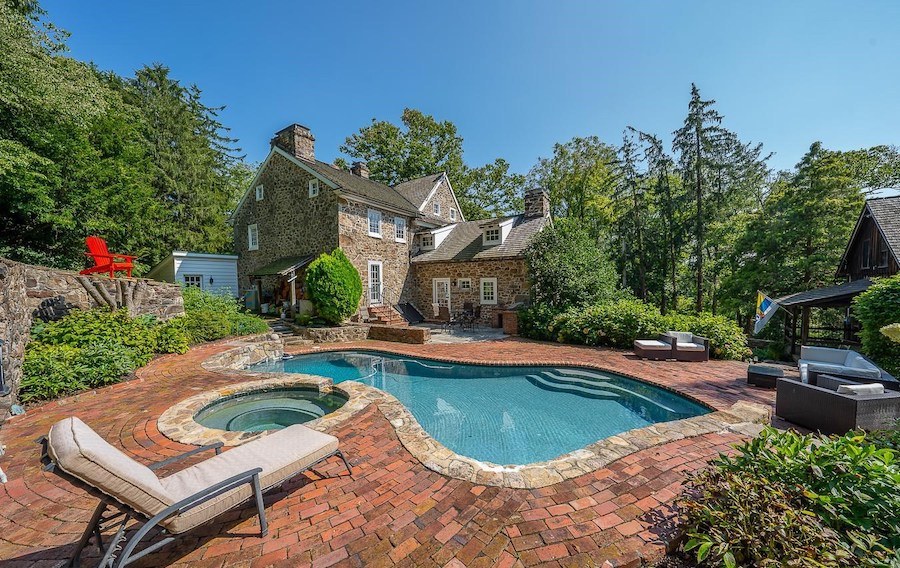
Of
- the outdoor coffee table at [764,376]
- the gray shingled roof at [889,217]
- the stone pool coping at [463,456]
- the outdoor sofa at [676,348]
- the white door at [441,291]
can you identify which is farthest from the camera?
the white door at [441,291]

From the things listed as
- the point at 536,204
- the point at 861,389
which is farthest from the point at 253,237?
the point at 861,389

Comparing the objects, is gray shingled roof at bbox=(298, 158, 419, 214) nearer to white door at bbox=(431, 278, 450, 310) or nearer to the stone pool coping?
white door at bbox=(431, 278, 450, 310)

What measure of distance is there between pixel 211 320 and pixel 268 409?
21.4 ft

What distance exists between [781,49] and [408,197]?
55.9 feet

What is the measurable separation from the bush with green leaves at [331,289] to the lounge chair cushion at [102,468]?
10254mm

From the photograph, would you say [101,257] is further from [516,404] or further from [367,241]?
[516,404]

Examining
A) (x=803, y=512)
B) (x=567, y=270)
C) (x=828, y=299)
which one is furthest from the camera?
(x=567, y=270)

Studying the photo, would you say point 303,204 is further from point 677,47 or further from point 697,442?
point 697,442

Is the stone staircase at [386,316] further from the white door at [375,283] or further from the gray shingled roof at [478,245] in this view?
the gray shingled roof at [478,245]

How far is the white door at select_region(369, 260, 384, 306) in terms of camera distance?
50.4 ft

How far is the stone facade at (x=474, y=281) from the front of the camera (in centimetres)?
1469

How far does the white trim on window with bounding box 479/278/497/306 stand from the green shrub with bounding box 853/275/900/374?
422 inches

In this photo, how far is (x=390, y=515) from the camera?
273 centimetres

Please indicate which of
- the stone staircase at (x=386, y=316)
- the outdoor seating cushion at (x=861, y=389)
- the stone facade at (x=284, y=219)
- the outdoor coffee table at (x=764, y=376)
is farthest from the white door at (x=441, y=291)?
the outdoor seating cushion at (x=861, y=389)
